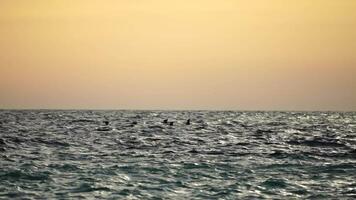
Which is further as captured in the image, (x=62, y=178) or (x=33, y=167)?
(x=33, y=167)

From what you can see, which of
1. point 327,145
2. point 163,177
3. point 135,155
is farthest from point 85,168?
point 327,145

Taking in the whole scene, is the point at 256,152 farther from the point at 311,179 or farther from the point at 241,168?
the point at 311,179

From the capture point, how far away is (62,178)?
24.0m

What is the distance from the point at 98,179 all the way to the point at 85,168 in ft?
12.3

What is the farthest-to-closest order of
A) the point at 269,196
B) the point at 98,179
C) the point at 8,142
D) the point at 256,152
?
the point at 8,142, the point at 256,152, the point at 98,179, the point at 269,196

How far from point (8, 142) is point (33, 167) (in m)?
16.3

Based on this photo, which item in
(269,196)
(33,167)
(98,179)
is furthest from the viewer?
(33,167)

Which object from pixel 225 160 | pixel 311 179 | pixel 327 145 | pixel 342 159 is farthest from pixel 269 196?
pixel 327 145

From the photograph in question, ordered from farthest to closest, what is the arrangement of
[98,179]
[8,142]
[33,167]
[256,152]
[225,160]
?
[8,142]
[256,152]
[225,160]
[33,167]
[98,179]

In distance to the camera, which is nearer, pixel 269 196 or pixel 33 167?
pixel 269 196

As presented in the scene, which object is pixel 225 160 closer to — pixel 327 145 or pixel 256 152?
pixel 256 152

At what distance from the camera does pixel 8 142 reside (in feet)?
140

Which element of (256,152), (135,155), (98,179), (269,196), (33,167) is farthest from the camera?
(256,152)

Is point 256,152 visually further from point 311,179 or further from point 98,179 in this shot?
point 98,179
